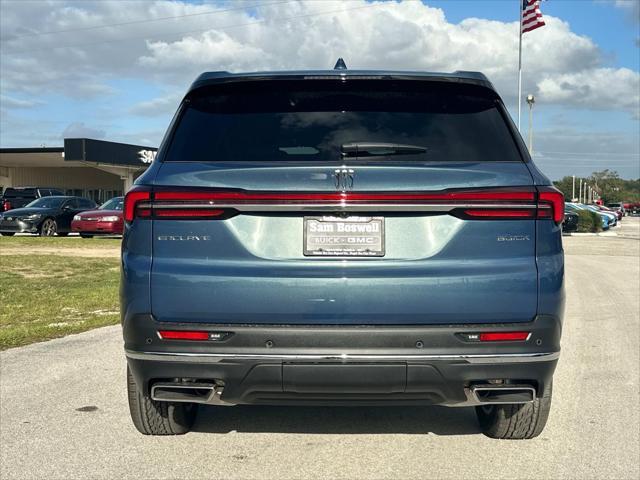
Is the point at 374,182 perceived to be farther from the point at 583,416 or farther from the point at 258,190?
the point at 583,416

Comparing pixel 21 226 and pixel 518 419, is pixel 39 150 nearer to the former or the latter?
pixel 21 226

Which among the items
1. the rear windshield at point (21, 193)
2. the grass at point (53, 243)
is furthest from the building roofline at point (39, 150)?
the grass at point (53, 243)

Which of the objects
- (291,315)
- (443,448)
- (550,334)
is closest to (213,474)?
(291,315)

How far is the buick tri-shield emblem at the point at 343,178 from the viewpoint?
3.21 m

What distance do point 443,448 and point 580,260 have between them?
663 inches

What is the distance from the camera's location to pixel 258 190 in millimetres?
3230

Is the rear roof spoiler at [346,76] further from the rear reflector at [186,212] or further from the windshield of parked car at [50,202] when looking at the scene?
the windshield of parked car at [50,202]

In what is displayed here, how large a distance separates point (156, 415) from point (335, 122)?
1.98 metres

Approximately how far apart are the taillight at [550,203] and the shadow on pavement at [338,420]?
1.67 meters

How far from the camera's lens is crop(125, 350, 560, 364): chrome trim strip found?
3.19 m

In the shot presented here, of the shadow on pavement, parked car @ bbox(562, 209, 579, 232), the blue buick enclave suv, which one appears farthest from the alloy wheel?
the blue buick enclave suv

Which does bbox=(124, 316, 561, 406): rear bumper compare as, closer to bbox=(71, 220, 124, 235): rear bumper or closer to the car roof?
the car roof

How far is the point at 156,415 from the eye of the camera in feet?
13.2

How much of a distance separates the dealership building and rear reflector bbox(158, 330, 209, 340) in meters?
42.0
